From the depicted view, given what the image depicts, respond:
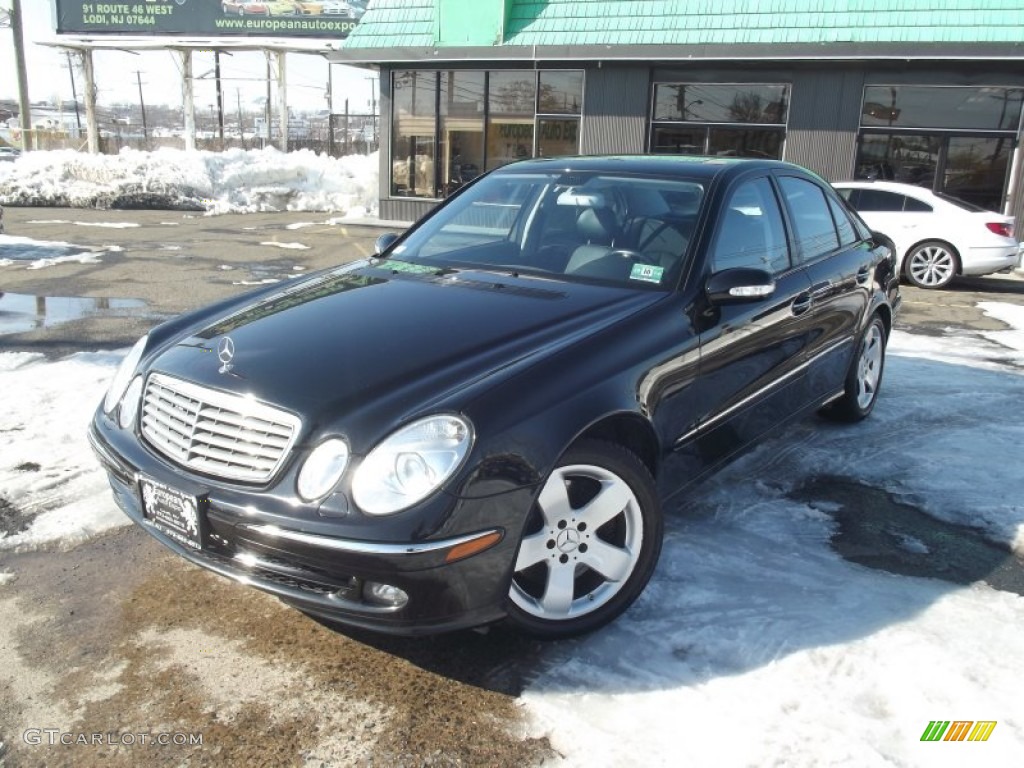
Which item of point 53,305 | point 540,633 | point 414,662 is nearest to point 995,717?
point 540,633

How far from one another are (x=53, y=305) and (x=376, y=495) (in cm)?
750

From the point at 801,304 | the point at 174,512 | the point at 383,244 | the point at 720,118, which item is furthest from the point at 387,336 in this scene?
the point at 720,118

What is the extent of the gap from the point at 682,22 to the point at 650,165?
1211 centimetres

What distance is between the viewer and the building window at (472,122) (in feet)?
54.6

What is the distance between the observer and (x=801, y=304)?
417 centimetres

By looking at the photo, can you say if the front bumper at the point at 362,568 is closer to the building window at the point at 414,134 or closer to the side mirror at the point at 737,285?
the side mirror at the point at 737,285

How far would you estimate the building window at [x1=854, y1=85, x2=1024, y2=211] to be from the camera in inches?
554

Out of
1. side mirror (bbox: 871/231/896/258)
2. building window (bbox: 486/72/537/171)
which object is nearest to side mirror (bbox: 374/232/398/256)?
side mirror (bbox: 871/231/896/258)

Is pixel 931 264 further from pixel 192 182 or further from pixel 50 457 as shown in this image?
pixel 192 182

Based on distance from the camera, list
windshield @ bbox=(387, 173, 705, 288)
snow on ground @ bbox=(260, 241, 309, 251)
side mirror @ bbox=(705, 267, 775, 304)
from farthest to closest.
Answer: snow on ground @ bbox=(260, 241, 309, 251)
windshield @ bbox=(387, 173, 705, 288)
side mirror @ bbox=(705, 267, 775, 304)

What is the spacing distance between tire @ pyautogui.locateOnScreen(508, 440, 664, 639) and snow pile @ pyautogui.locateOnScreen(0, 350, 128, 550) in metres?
2.12

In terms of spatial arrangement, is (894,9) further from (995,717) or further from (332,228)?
(995,717)

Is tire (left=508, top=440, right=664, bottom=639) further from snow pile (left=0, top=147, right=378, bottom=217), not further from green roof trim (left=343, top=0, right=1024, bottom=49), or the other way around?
snow pile (left=0, top=147, right=378, bottom=217)

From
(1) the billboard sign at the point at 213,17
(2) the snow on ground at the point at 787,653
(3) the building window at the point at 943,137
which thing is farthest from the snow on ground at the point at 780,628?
(1) the billboard sign at the point at 213,17
